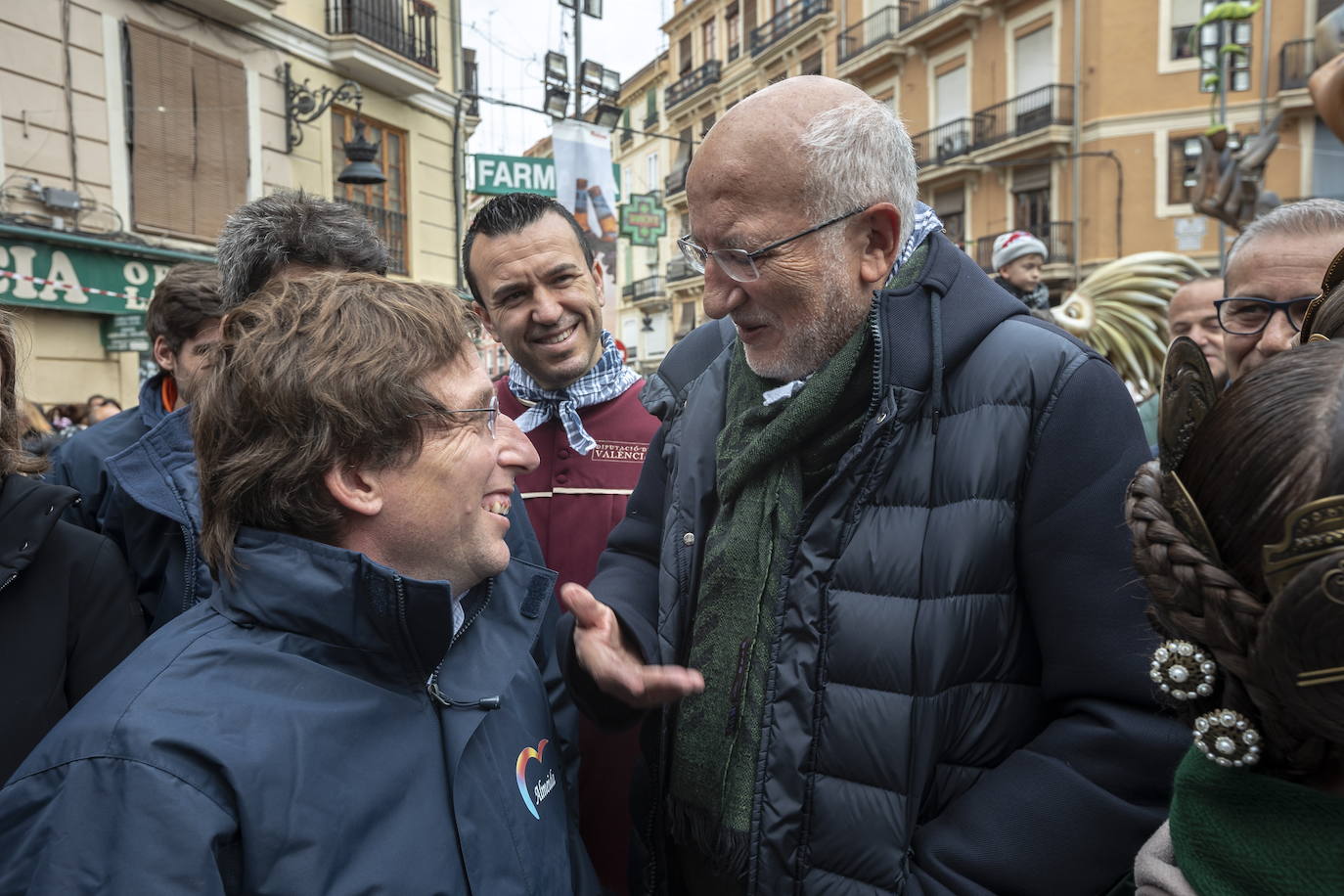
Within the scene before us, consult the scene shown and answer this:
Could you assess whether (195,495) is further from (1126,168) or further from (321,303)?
(1126,168)

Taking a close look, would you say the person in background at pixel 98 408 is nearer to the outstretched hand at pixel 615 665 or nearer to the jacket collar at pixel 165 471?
the jacket collar at pixel 165 471

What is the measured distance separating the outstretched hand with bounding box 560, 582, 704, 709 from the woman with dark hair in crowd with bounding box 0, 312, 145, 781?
1006 mm

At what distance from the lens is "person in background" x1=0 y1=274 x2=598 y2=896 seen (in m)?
1.24

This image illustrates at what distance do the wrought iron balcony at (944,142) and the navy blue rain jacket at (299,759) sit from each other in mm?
26256

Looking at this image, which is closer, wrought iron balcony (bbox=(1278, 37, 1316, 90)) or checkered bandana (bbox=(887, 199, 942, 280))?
checkered bandana (bbox=(887, 199, 942, 280))

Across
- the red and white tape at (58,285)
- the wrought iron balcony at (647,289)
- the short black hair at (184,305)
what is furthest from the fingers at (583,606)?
the wrought iron balcony at (647,289)

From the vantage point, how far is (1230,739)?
0.91 meters

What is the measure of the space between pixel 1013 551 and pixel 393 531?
103cm

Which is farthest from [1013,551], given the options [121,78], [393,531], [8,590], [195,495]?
[121,78]

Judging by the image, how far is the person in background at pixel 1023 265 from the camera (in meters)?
5.63

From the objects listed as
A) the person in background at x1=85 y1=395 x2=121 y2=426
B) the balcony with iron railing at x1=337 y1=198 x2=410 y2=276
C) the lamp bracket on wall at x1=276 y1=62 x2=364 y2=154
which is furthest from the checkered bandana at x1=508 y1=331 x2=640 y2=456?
the balcony with iron railing at x1=337 y1=198 x2=410 y2=276

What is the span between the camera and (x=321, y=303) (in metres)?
1.62

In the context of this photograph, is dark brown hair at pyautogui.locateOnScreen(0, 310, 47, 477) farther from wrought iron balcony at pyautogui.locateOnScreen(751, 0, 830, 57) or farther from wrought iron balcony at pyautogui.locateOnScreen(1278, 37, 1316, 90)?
wrought iron balcony at pyautogui.locateOnScreen(751, 0, 830, 57)

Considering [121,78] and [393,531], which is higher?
[121,78]
